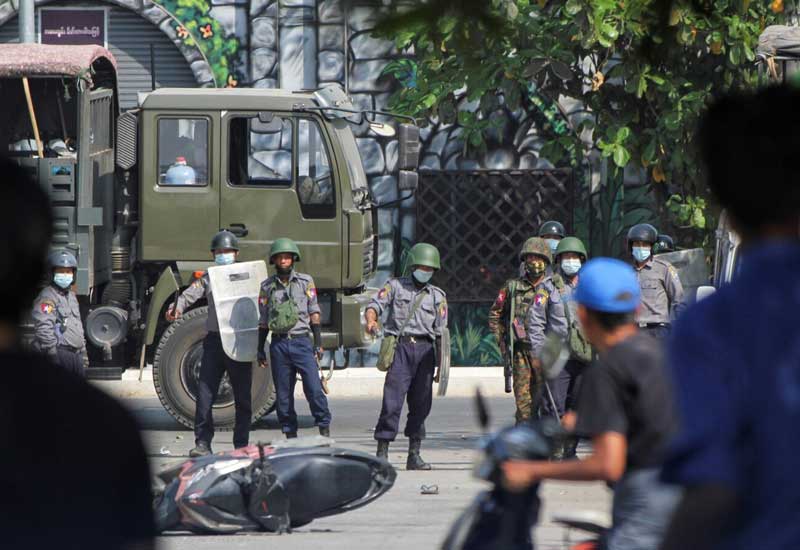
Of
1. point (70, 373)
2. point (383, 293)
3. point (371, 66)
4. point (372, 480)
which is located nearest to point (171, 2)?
point (371, 66)

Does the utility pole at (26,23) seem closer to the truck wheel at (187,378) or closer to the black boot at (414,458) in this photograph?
the truck wheel at (187,378)

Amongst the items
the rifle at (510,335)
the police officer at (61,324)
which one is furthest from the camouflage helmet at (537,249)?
the police officer at (61,324)

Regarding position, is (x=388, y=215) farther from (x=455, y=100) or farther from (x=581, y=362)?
(x=581, y=362)

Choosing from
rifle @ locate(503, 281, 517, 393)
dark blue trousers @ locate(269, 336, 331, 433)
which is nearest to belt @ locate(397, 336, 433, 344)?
rifle @ locate(503, 281, 517, 393)

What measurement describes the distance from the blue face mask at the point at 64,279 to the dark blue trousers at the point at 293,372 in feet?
5.43

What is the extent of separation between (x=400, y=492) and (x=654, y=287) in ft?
8.51

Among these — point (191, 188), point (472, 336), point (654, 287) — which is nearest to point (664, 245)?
point (654, 287)

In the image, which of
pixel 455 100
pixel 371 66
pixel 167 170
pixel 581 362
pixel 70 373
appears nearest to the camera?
pixel 70 373

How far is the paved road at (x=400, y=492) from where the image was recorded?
809 cm

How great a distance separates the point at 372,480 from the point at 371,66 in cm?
1070

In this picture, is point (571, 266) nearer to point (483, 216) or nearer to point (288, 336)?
point (288, 336)

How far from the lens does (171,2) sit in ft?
58.4

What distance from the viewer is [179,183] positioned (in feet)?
42.5

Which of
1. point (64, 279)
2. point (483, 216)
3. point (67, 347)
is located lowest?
point (67, 347)
